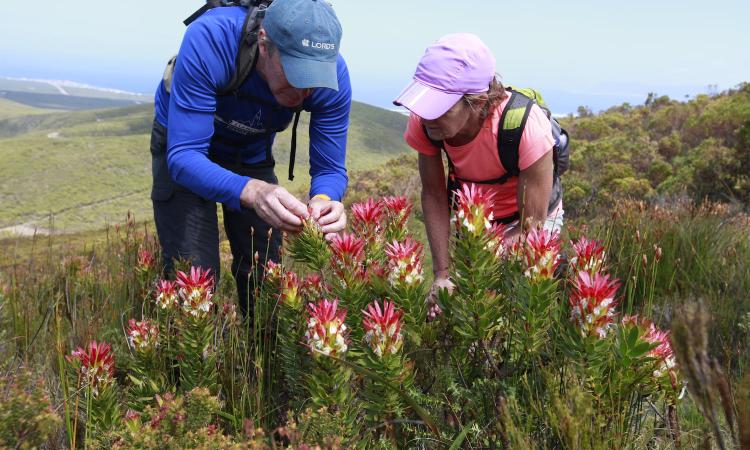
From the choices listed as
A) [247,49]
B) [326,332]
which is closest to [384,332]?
[326,332]

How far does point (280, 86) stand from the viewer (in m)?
2.88

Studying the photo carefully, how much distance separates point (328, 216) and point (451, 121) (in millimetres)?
903

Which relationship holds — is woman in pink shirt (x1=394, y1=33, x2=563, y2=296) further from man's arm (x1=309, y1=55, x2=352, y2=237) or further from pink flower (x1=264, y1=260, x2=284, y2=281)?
pink flower (x1=264, y1=260, x2=284, y2=281)

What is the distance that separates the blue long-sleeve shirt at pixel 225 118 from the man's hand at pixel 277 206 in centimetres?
14

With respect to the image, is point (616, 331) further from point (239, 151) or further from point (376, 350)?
point (239, 151)

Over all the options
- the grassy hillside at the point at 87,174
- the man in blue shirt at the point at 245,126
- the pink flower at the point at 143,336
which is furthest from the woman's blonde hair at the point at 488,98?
the grassy hillside at the point at 87,174

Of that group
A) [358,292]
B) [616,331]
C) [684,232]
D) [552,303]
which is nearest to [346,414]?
[358,292]

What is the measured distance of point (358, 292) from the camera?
1843 mm

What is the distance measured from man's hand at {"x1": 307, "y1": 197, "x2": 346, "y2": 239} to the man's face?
0.67m

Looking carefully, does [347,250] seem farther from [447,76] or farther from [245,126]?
[245,126]

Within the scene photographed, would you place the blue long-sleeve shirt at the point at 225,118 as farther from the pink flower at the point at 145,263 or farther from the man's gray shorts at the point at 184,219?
the pink flower at the point at 145,263

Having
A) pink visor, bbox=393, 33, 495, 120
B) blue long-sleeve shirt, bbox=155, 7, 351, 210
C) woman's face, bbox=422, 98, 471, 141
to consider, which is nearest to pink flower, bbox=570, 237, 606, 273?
pink visor, bbox=393, 33, 495, 120

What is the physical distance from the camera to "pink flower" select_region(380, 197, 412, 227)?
2389mm

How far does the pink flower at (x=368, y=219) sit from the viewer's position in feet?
7.27
